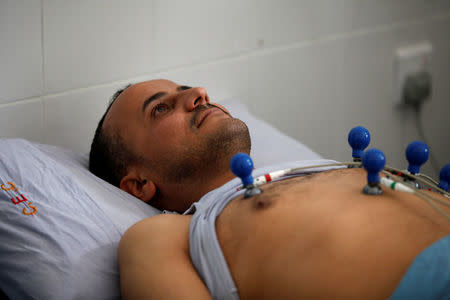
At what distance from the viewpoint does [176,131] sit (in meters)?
1.18

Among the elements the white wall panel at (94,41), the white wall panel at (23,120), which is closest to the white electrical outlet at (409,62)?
the white wall panel at (94,41)

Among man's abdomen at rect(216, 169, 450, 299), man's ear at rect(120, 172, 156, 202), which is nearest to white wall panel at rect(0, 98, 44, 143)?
man's ear at rect(120, 172, 156, 202)

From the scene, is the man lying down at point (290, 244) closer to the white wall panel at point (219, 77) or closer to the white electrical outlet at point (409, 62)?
the white wall panel at point (219, 77)

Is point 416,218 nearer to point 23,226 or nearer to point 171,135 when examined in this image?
point 171,135

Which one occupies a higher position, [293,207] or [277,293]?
[293,207]

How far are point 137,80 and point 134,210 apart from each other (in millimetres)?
522

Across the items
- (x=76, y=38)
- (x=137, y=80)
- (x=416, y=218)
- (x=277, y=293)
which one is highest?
(x=76, y=38)

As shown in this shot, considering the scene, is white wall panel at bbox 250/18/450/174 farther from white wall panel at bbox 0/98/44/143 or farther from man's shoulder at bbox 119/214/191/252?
man's shoulder at bbox 119/214/191/252

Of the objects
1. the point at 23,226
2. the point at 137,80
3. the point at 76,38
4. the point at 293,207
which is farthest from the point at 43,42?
the point at 293,207

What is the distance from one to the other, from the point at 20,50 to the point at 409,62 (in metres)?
1.70

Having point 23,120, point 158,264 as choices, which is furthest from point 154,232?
point 23,120

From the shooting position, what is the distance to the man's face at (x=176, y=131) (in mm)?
1163

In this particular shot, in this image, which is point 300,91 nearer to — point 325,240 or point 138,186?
point 138,186

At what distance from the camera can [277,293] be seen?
0.83 m
